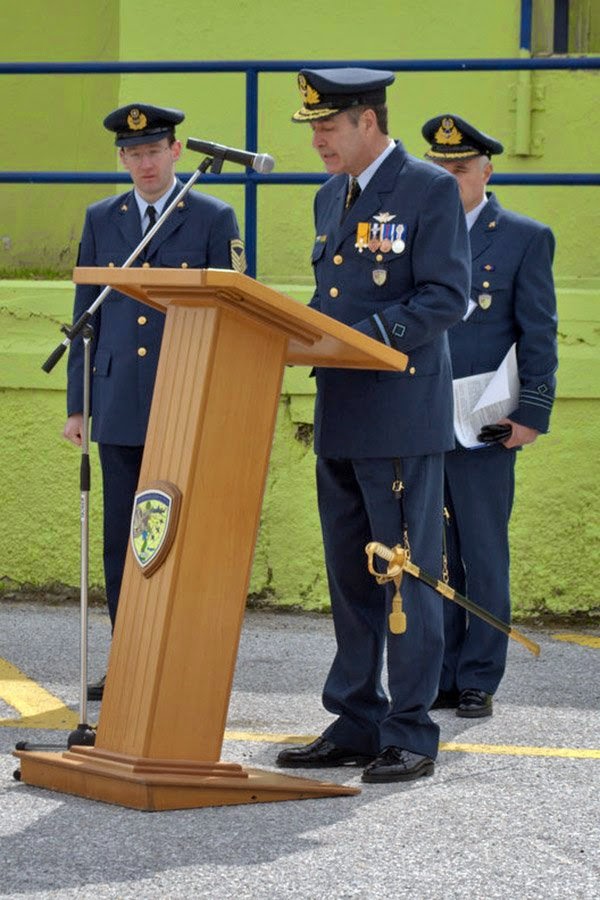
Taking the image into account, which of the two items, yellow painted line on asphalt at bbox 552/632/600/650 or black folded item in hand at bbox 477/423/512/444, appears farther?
yellow painted line on asphalt at bbox 552/632/600/650

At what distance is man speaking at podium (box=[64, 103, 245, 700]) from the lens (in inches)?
219

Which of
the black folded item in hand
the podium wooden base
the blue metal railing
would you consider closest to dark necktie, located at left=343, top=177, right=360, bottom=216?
the black folded item in hand

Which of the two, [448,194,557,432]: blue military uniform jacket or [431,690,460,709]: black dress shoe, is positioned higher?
[448,194,557,432]: blue military uniform jacket

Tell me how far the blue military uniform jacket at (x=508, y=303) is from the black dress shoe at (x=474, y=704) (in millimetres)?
793

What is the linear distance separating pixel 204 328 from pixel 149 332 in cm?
144

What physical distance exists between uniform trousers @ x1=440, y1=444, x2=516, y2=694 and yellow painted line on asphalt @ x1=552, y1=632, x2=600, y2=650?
3.39ft

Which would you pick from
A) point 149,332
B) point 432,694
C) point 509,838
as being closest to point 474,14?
point 149,332

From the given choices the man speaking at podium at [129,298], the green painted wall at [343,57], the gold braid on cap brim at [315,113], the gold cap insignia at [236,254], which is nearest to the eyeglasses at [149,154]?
the man speaking at podium at [129,298]

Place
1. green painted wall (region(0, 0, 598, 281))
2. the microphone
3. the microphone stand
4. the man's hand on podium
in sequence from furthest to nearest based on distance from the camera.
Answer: green painted wall (region(0, 0, 598, 281)), the man's hand on podium, the microphone stand, the microphone

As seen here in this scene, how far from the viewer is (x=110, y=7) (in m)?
9.14

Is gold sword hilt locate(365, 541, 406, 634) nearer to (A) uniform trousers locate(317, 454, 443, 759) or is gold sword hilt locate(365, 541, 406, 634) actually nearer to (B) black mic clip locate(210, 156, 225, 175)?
(A) uniform trousers locate(317, 454, 443, 759)

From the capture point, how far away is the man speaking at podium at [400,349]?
181 inches

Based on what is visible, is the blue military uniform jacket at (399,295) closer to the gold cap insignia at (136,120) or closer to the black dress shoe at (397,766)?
the black dress shoe at (397,766)

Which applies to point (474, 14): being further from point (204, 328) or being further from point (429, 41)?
point (204, 328)
